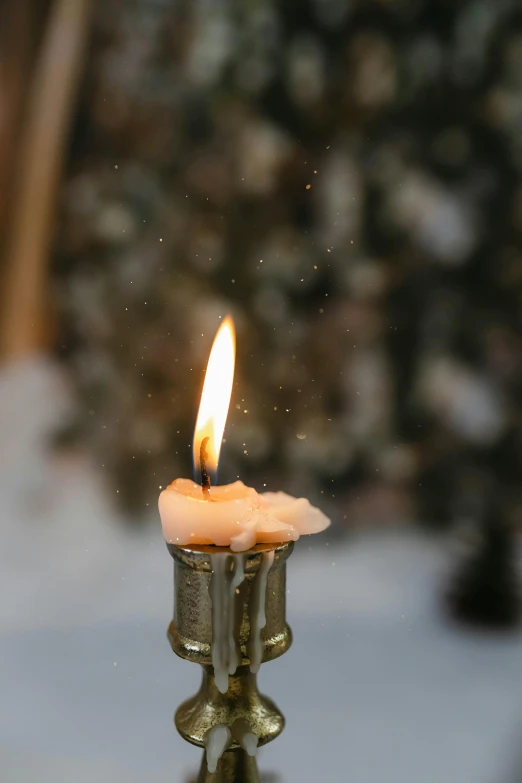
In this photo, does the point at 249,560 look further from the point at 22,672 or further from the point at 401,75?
the point at 401,75

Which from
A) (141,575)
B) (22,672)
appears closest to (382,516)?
(141,575)

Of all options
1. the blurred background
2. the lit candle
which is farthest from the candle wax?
the blurred background

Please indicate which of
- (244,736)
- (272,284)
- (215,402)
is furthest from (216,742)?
(272,284)

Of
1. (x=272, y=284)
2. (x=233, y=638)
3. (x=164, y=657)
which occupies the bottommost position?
(x=164, y=657)

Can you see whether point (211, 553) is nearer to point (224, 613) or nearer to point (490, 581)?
point (224, 613)

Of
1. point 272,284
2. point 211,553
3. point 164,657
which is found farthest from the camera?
point 272,284

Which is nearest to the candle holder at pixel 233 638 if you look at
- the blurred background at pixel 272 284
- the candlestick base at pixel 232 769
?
the candlestick base at pixel 232 769
